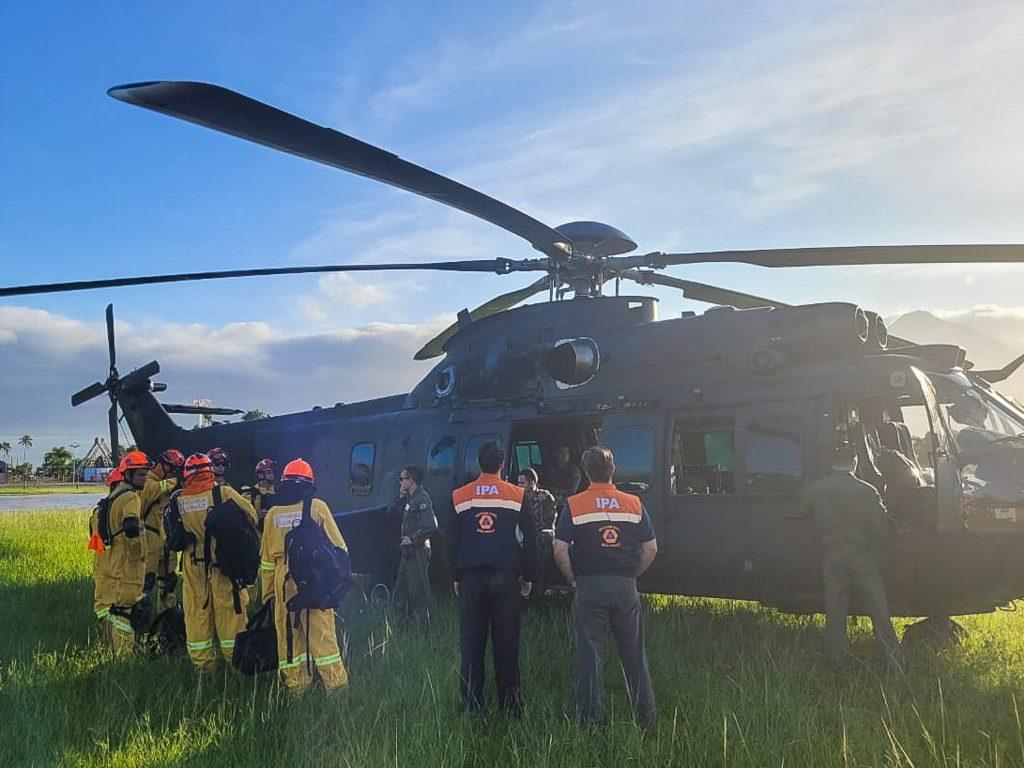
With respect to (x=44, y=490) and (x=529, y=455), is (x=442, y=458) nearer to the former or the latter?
(x=529, y=455)

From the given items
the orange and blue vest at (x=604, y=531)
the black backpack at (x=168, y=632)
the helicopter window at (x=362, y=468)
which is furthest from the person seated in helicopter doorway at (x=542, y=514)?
the black backpack at (x=168, y=632)

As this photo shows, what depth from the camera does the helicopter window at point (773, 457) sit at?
21.4 ft

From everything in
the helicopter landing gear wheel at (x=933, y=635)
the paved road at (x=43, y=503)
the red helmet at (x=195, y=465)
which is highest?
the red helmet at (x=195, y=465)

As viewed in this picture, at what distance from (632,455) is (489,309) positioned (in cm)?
318

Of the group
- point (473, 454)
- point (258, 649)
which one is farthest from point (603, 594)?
point (473, 454)

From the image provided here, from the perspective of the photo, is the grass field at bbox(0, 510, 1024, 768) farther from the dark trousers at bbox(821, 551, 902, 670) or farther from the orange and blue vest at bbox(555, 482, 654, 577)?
the orange and blue vest at bbox(555, 482, 654, 577)

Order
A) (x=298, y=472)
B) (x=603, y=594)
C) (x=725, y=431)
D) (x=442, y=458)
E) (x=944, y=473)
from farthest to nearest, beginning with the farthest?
(x=442, y=458), (x=725, y=431), (x=944, y=473), (x=298, y=472), (x=603, y=594)

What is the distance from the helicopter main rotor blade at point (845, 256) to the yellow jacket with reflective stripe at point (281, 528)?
4.24 metres

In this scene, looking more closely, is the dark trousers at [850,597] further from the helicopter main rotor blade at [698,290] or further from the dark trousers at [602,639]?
the helicopter main rotor blade at [698,290]

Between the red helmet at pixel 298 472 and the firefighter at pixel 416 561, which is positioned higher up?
the red helmet at pixel 298 472

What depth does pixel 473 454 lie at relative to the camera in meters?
8.77

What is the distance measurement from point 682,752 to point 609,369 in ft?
13.9

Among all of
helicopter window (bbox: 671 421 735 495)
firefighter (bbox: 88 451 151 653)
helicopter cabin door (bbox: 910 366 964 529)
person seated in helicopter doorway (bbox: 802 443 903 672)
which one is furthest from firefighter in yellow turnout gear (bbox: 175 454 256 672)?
helicopter cabin door (bbox: 910 366 964 529)

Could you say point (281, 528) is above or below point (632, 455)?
below
